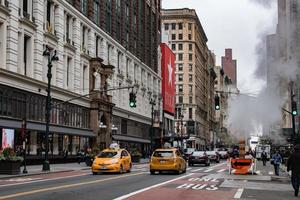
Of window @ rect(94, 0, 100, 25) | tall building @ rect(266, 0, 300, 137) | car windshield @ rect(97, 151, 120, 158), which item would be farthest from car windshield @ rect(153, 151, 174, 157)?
window @ rect(94, 0, 100, 25)

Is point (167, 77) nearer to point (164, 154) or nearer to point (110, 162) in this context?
point (164, 154)

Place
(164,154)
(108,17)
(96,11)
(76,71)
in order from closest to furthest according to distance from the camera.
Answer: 1. (164,154)
2. (76,71)
3. (96,11)
4. (108,17)

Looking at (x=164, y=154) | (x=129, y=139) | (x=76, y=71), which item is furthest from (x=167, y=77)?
(x=164, y=154)

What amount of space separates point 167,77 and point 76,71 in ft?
174

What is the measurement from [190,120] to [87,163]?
96209 mm

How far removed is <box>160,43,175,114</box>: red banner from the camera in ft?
345

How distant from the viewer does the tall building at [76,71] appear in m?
41.8

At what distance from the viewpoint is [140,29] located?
87.2 meters

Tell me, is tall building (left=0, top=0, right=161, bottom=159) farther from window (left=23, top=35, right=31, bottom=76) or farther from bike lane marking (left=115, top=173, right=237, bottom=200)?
bike lane marking (left=115, top=173, right=237, bottom=200)

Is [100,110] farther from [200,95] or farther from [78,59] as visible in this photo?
[200,95]

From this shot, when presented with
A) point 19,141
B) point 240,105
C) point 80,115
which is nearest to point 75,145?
point 80,115

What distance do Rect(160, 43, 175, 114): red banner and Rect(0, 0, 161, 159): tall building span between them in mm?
13385

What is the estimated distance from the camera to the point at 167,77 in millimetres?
107750

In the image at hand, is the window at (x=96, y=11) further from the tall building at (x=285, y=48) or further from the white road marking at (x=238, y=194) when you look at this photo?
the white road marking at (x=238, y=194)
